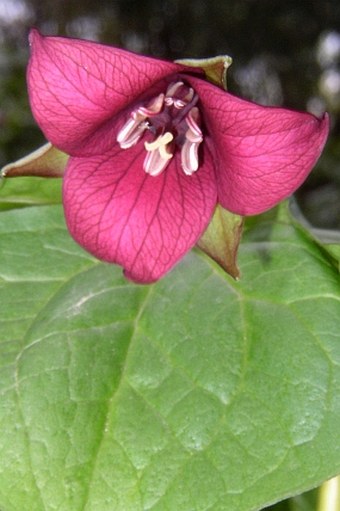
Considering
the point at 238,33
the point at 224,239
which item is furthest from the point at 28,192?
the point at 238,33

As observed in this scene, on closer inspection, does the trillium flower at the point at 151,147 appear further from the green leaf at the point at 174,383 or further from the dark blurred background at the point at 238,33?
the dark blurred background at the point at 238,33

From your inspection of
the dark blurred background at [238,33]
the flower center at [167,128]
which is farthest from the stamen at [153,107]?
the dark blurred background at [238,33]

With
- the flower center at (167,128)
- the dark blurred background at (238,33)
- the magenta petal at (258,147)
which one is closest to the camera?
the magenta petal at (258,147)

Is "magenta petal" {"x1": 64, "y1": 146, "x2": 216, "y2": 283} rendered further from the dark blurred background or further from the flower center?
the dark blurred background

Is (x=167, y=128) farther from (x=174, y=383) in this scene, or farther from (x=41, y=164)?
(x=174, y=383)

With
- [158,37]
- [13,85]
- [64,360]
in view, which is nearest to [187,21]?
[158,37]
